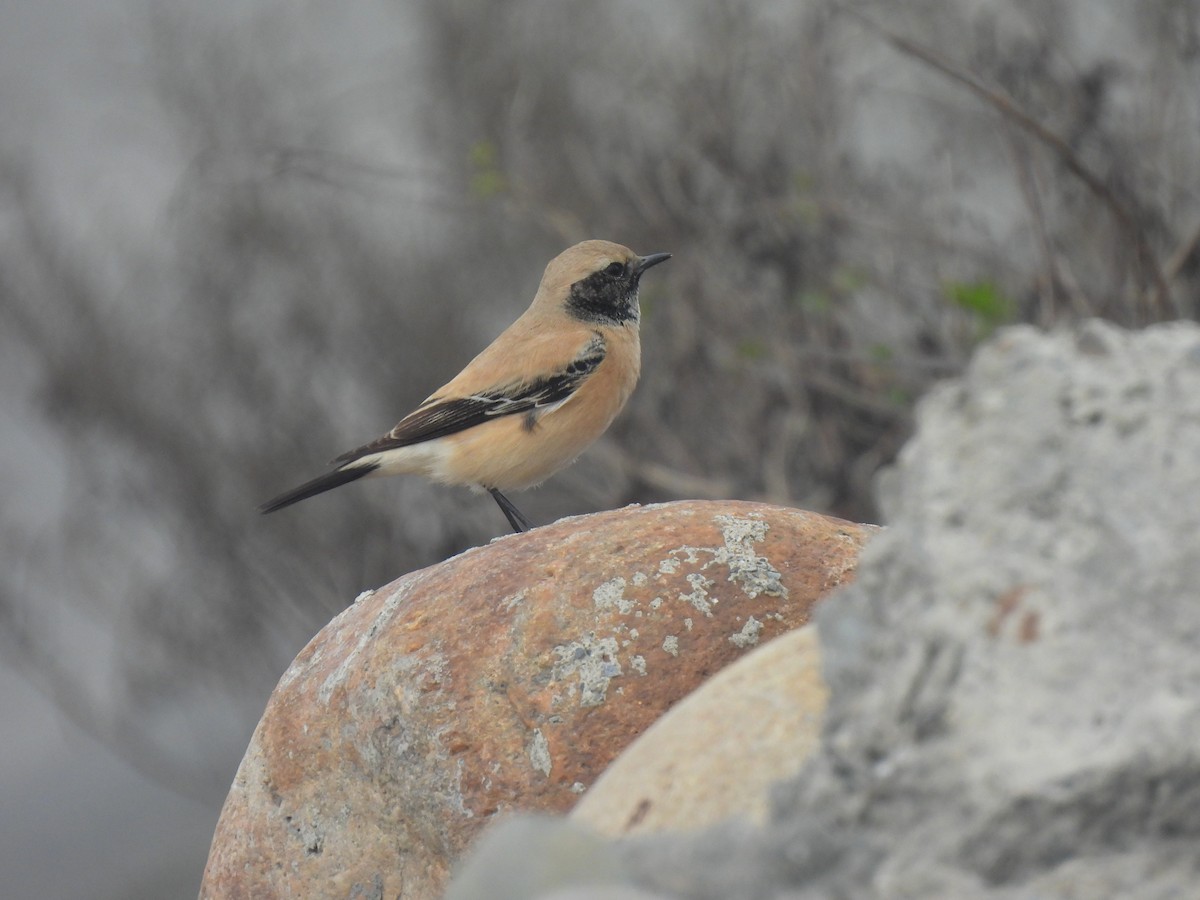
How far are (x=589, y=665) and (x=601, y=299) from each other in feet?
11.0

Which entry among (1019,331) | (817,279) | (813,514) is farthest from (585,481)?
(1019,331)

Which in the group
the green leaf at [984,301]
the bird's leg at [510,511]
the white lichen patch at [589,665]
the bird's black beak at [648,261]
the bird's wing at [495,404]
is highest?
the bird's black beak at [648,261]

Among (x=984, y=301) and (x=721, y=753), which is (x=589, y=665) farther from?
(x=984, y=301)

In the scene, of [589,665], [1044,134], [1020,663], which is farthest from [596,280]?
[1020,663]

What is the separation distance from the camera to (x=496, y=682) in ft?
12.9

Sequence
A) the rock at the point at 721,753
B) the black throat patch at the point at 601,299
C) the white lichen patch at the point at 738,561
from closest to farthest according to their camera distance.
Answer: the rock at the point at 721,753
the white lichen patch at the point at 738,561
the black throat patch at the point at 601,299

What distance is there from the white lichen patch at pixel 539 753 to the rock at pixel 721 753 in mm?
939

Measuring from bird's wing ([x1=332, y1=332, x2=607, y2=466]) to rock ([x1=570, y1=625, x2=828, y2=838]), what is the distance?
11.8 feet

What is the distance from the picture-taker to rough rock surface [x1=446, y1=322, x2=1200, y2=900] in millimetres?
2195

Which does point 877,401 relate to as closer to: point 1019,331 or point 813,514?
point 813,514

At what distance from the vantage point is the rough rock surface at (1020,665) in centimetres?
220

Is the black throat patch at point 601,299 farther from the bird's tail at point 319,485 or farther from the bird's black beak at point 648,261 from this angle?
the bird's tail at point 319,485

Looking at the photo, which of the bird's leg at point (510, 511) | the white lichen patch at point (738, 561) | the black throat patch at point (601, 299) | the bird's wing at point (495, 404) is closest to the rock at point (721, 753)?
the white lichen patch at point (738, 561)

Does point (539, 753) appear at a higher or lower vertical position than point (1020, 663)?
lower
